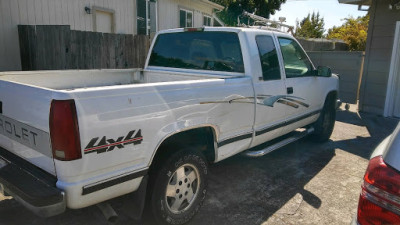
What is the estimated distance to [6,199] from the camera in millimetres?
3676

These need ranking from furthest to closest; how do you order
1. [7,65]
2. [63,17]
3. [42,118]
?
[63,17]
[7,65]
[42,118]

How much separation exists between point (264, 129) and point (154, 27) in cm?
962

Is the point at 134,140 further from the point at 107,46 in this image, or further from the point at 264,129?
the point at 107,46

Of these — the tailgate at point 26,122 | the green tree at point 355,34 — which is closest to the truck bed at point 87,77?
the tailgate at point 26,122

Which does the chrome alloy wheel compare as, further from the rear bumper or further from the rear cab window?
the rear cab window

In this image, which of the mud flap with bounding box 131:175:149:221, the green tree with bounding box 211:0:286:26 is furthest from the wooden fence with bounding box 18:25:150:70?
the green tree with bounding box 211:0:286:26

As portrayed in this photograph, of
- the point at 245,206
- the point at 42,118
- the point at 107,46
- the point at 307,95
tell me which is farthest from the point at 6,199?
the point at 107,46

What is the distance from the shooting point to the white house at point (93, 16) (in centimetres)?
755

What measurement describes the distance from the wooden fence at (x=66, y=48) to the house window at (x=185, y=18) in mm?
6549

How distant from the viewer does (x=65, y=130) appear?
7.17 ft

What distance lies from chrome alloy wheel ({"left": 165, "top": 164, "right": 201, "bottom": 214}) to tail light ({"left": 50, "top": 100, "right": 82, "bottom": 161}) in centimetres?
102

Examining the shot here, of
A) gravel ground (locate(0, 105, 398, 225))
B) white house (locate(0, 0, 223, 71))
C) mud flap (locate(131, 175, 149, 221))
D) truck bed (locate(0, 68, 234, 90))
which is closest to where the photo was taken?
mud flap (locate(131, 175, 149, 221))

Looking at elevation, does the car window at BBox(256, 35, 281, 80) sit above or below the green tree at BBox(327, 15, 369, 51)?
below

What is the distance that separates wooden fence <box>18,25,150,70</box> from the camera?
7039 millimetres
